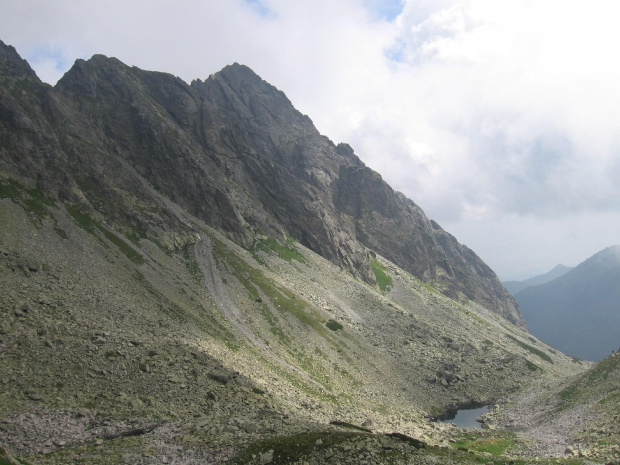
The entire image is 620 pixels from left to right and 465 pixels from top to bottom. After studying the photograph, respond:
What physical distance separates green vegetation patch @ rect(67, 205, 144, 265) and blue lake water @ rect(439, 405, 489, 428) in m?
69.0

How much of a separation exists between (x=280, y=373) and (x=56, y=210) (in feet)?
208

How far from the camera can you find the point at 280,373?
61406mm

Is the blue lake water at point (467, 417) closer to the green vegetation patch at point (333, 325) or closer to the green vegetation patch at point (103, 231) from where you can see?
Answer: the green vegetation patch at point (333, 325)

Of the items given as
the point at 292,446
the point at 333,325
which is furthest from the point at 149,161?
the point at 292,446

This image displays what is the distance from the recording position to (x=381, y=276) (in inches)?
6132

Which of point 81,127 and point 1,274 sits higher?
point 81,127

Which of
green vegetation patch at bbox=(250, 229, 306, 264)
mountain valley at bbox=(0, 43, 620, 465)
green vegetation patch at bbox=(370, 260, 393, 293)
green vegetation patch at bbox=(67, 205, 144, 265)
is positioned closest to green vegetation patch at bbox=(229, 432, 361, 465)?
mountain valley at bbox=(0, 43, 620, 465)

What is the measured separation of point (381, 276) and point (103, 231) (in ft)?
337

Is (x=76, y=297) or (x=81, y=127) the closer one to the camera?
(x=76, y=297)

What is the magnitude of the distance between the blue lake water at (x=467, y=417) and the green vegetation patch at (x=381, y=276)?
69.8 m

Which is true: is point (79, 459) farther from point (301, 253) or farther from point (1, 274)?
point (301, 253)

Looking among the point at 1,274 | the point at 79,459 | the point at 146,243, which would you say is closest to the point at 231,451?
the point at 79,459

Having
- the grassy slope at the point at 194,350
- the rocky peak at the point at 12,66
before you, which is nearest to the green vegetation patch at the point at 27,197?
the grassy slope at the point at 194,350

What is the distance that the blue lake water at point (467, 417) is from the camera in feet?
→ 221
